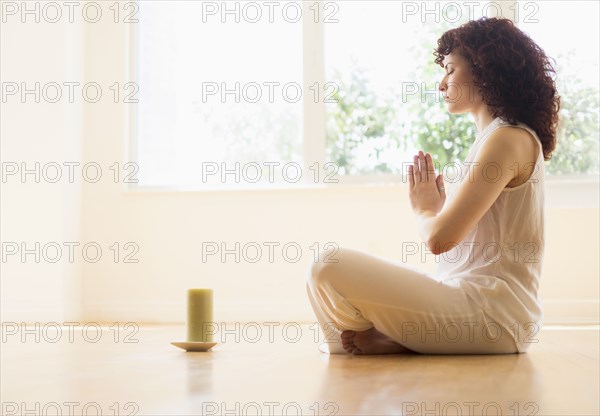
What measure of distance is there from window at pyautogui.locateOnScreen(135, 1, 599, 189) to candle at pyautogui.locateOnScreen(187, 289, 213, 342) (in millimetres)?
2175

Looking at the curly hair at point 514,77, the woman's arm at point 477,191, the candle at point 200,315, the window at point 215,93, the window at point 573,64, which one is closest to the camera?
the woman's arm at point 477,191

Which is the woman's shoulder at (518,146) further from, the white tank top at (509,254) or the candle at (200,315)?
the candle at (200,315)

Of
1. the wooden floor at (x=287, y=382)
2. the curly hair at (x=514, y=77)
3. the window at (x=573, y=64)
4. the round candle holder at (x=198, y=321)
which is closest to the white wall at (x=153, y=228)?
the window at (x=573, y=64)

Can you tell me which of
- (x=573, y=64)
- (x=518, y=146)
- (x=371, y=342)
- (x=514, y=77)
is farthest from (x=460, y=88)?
(x=573, y=64)

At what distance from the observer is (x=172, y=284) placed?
15.2 ft

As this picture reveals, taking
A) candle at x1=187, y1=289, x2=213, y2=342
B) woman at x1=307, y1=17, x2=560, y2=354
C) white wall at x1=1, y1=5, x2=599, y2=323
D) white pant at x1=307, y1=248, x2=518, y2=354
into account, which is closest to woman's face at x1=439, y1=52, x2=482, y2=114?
woman at x1=307, y1=17, x2=560, y2=354

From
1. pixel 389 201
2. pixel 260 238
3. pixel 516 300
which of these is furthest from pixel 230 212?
pixel 516 300

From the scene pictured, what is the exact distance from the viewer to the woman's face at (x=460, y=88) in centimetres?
231

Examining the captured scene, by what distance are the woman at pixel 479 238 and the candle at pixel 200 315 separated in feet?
1.31

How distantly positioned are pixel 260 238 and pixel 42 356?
86.8 inches

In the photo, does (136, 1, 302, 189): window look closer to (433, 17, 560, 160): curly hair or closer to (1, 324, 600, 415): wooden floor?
(1, 324, 600, 415): wooden floor

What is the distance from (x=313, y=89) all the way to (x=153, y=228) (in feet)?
3.88

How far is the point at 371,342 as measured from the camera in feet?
7.68

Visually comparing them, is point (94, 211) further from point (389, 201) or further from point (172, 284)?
point (389, 201)
